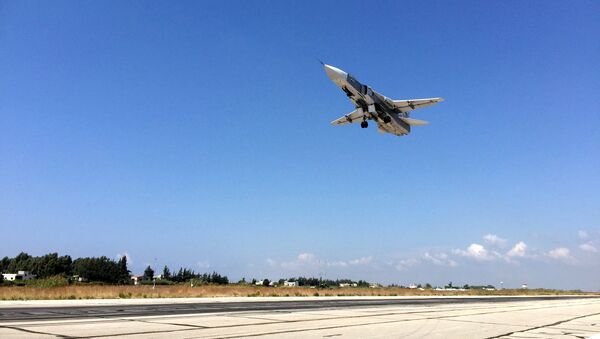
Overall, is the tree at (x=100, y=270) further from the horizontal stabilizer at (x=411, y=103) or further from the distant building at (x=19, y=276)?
the horizontal stabilizer at (x=411, y=103)

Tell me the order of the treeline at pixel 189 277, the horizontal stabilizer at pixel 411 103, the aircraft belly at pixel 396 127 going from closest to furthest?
the horizontal stabilizer at pixel 411 103, the aircraft belly at pixel 396 127, the treeline at pixel 189 277

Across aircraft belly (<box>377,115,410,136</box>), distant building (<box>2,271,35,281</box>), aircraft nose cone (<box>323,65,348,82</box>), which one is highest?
aircraft nose cone (<box>323,65,348,82</box>)

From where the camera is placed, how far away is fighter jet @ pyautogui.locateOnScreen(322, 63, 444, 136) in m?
38.9

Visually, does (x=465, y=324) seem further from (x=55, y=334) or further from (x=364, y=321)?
(x=55, y=334)

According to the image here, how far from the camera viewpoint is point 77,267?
143750 mm

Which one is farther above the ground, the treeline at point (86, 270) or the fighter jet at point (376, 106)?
the fighter jet at point (376, 106)

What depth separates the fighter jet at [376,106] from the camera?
38.9 m

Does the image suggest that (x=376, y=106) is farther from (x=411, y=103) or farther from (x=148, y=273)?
(x=148, y=273)

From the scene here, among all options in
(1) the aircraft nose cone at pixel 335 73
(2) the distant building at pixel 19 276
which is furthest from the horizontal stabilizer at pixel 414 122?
(2) the distant building at pixel 19 276

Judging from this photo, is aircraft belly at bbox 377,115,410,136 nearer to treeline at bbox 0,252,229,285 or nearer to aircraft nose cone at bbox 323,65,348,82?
aircraft nose cone at bbox 323,65,348,82

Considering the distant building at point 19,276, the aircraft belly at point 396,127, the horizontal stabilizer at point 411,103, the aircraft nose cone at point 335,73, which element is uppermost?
the aircraft nose cone at point 335,73

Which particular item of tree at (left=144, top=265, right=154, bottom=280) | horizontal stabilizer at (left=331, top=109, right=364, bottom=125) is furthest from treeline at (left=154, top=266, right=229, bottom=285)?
horizontal stabilizer at (left=331, top=109, right=364, bottom=125)

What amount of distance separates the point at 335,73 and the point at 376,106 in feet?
18.3

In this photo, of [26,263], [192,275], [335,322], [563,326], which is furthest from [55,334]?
[26,263]
